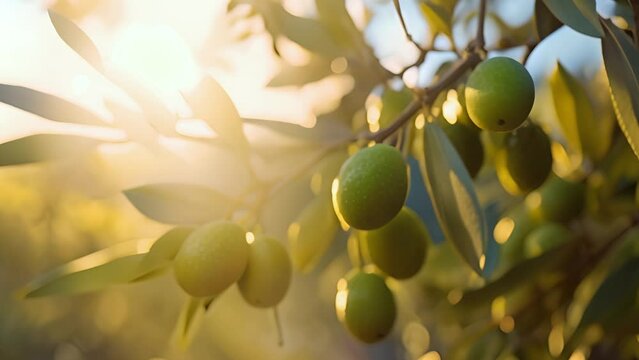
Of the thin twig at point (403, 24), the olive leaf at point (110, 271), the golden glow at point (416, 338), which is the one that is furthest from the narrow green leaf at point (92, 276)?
the golden glow at point (416, 338)

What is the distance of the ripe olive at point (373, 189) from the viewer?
73cm

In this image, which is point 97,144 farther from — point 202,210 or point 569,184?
point 569,184

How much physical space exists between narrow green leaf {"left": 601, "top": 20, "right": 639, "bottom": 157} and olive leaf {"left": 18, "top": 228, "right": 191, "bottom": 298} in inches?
18.4

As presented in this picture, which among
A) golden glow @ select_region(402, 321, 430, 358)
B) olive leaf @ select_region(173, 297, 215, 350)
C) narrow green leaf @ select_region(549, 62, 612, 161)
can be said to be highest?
olive leaf @ select_region(173, 297, 215, 350)

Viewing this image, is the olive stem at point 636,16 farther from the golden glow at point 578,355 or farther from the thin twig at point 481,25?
the golden glow at point 578,355

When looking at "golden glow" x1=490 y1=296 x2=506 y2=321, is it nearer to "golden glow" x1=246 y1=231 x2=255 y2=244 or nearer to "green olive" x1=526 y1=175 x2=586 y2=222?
"green olive" x1=526 y1=175 x2=586 y2=222

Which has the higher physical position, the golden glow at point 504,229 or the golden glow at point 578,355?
the golden glow at point 578,355

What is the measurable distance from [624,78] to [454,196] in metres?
0.20

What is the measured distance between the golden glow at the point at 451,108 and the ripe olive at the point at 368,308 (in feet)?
0.71

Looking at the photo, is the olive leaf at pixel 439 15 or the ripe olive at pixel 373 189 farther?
the olive leaf at pixel 439 15

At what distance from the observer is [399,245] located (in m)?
0.89

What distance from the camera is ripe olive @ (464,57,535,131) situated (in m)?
0.72

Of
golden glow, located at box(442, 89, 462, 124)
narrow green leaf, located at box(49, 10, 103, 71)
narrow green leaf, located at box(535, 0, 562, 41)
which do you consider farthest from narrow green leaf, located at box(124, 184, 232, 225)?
narrow green leaf, located at box(535, 0, 562, 41)

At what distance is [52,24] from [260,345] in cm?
236
